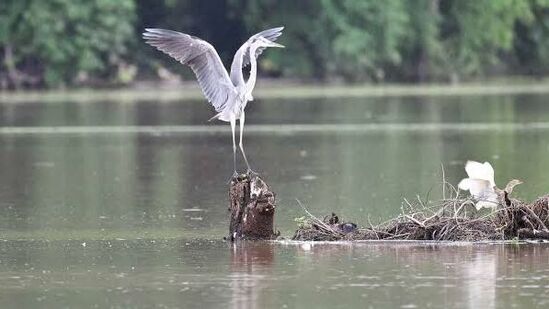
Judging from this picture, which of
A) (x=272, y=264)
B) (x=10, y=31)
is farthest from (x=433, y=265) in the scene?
(x=10, y=31)

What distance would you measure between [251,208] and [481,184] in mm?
1949

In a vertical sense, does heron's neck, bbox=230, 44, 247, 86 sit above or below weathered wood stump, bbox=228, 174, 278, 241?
above

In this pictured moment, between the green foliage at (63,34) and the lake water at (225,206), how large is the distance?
19.1 m

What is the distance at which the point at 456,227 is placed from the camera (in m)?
14.1

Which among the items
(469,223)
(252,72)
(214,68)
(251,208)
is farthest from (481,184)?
(214,68)

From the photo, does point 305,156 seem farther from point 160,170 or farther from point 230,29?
point 230,29

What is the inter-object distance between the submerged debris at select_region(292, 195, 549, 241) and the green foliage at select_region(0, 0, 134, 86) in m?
43.4

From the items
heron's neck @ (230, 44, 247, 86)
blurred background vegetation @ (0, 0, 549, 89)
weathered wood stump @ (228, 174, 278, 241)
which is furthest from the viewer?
blurred background vegetation @ (0, 0, 549, 89)

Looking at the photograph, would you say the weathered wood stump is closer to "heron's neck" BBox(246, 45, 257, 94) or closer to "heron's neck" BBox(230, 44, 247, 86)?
"heron's neck" BBox(246, 45, 257, 94)

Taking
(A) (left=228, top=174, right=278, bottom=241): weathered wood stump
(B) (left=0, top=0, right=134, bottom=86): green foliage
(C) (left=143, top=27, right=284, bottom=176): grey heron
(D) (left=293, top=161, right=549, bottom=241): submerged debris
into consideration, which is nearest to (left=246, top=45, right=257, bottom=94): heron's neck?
(C) (left=143, top=27, right=284, bottom=176): grey heron

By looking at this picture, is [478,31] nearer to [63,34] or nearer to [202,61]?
[63,34]

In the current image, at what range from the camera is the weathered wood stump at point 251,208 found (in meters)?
13.9

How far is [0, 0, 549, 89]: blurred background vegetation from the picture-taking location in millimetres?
58250

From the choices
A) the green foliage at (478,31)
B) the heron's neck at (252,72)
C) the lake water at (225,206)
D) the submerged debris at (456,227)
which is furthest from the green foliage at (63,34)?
the submerged debris at (456,227)
